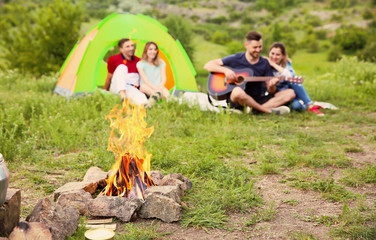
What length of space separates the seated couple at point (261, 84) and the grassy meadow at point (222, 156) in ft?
1.04

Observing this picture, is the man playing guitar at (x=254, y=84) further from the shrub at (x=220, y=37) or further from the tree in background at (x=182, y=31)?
the shrub at (x=220, y=37)

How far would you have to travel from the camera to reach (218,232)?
3031mm

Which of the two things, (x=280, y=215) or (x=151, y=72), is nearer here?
(x=280, y=215)

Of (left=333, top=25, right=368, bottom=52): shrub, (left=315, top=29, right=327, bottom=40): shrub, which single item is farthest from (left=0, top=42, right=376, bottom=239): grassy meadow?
(left=315, top=29, right=327, bottom=40): shrub

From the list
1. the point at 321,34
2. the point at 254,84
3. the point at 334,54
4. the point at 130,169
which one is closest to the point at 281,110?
the point at 254,84

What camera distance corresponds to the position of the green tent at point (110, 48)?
8.51m

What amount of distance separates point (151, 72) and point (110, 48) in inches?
56.7

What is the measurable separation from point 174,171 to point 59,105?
12.4 ft

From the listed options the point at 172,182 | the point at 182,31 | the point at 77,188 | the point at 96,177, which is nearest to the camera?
the point at 77,188

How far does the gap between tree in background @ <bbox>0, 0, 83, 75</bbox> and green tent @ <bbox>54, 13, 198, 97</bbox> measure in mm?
2843

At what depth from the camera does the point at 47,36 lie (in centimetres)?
1147

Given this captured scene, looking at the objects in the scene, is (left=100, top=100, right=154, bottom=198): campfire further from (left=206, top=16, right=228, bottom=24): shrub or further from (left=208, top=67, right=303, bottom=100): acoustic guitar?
(left=206, top=16, right=228, bottom=24): shrub

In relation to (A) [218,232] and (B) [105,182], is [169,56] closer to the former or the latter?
(B) [105,182]

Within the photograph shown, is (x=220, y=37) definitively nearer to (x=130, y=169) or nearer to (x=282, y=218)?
(x=130, y=169)
